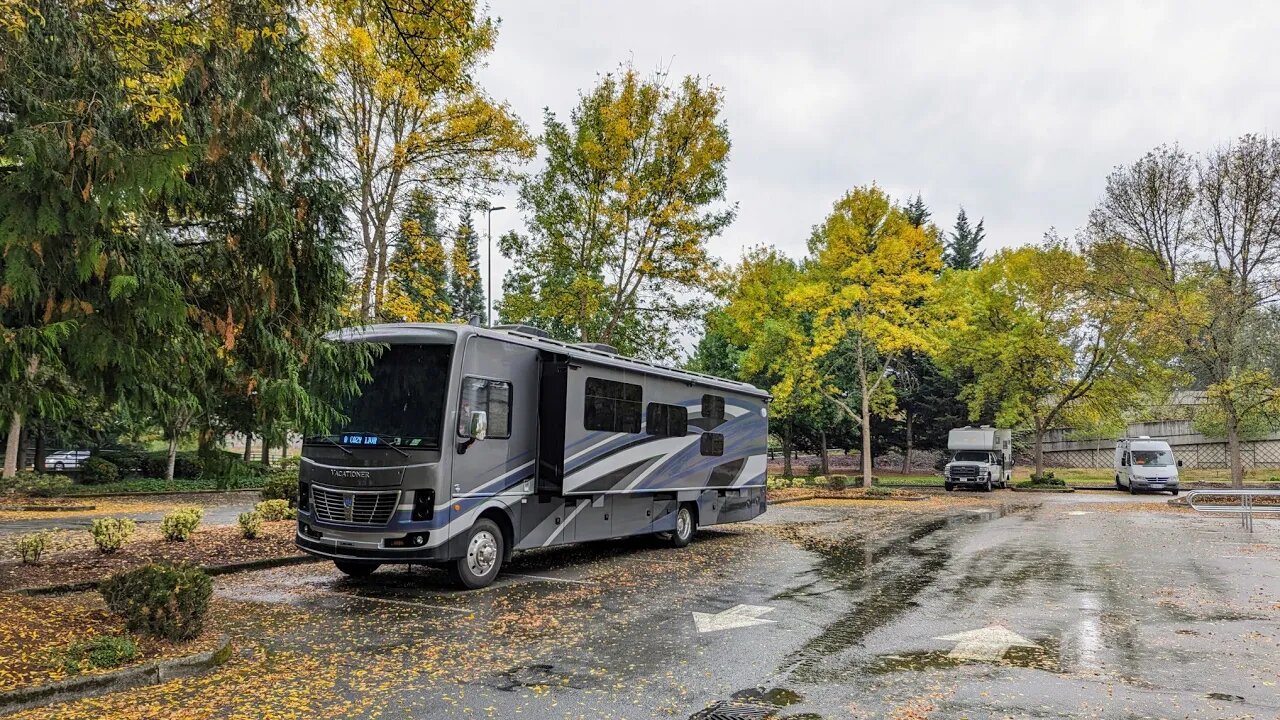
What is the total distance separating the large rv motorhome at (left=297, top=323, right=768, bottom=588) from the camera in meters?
9.62

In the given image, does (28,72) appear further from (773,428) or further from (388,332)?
(773,428)

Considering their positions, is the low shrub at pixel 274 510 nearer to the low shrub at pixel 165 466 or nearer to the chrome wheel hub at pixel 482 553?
the chrome wheel hub at pixel 482 553

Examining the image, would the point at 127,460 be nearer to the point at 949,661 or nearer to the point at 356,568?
the point at 356,568

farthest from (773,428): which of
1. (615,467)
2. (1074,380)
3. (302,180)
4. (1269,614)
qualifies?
(302,180)

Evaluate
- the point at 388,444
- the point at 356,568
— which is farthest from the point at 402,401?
the point at 356,568

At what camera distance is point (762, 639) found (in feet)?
24.6

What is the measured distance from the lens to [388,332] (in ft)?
34.2

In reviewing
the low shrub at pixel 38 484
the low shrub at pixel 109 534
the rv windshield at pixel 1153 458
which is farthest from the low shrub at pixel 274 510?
the rv windshield at pixel 1153 458

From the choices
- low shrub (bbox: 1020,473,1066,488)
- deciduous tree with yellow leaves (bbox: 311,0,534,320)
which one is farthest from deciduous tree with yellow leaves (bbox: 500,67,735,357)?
low shrub (bbox: 1020,473,1066,488)

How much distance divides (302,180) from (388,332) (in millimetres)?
2684

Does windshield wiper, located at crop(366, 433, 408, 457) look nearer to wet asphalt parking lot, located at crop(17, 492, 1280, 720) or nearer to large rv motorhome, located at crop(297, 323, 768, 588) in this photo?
large rv motorhome, located at crop(297, 323, 768, 588)

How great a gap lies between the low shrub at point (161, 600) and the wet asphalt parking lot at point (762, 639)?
21.8 inches

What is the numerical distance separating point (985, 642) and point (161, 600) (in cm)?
703

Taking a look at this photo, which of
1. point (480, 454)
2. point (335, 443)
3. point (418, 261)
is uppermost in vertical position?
point (418, 261)
